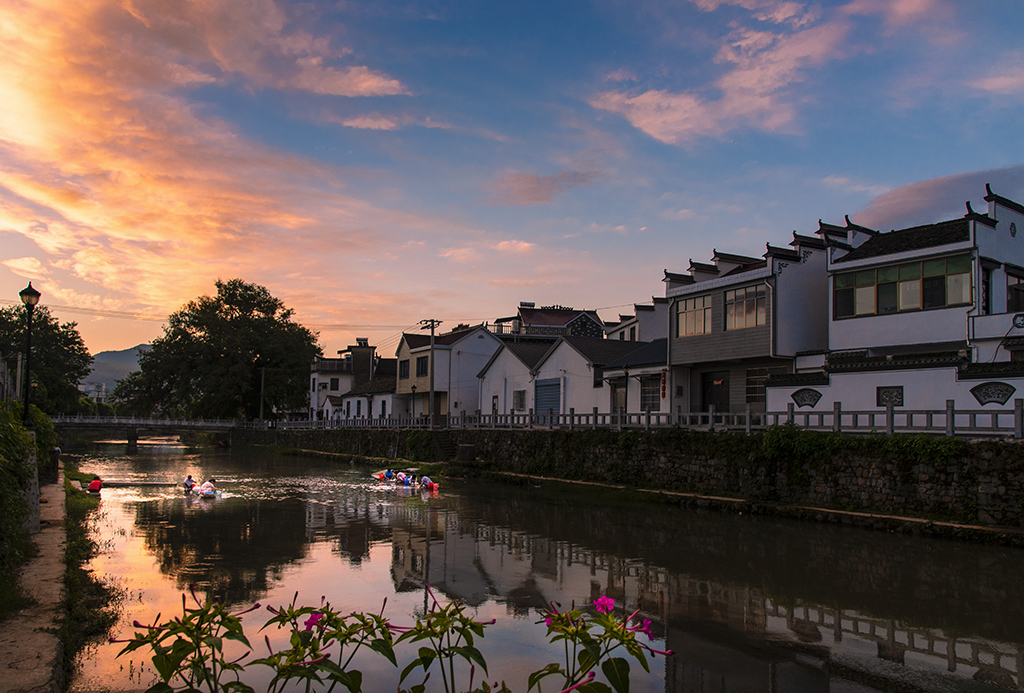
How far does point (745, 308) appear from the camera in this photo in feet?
92.0

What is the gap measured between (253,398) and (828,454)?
222 feet

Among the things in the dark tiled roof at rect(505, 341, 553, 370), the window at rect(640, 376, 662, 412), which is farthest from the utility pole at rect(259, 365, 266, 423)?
the window at rect(640, 376, 662, 412)

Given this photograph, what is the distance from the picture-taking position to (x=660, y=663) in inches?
320

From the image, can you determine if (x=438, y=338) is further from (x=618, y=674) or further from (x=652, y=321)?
(x=618, y=674)

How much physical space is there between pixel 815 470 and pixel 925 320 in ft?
22.6

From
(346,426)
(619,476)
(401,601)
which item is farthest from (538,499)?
(346,426)

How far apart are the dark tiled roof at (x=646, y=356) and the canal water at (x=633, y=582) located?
11351 mm

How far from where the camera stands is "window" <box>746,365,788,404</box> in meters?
28.2

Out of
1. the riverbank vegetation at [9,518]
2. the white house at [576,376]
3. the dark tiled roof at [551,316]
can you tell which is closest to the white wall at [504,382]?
A: the white house at [576,376]

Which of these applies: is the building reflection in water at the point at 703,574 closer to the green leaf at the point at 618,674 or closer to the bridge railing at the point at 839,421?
the bridge railing at the point at 839,421

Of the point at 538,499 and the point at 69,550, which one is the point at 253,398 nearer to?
the point at 538,499

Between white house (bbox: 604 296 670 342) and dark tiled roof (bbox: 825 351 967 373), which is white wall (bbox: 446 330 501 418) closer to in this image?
white house (bbox: 604 296 670 342)

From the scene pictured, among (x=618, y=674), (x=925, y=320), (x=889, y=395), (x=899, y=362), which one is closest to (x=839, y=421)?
(x=889, y=395)

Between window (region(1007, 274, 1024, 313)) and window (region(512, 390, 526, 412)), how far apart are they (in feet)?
78.6
